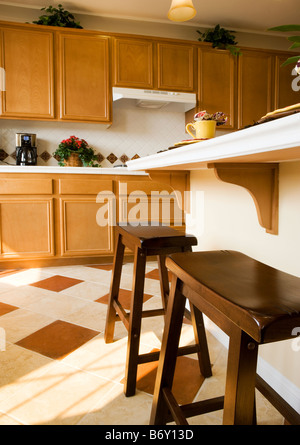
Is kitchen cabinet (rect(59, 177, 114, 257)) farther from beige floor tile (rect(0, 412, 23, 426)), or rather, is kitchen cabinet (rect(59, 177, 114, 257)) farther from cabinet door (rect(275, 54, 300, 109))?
cabinet door (rect(275, 54, 300, 109))

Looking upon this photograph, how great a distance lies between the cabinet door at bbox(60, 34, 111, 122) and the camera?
310cm

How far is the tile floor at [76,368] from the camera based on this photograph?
106 cm

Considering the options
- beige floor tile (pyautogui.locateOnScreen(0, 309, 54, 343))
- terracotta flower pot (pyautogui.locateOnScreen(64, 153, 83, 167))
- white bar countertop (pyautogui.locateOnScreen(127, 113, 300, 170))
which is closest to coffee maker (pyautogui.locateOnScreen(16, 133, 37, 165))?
terracotta flower pot (pyautogui.locateOnScreen(64, 153, 83, 167))

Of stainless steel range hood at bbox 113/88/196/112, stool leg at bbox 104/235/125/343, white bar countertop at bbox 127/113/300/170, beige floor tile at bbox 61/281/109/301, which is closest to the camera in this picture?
white bar countertop at bbox 127/113/300/170

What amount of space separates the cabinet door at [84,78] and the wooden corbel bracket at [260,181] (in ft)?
8.35

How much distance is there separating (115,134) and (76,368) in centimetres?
282

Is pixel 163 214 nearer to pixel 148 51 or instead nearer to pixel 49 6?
pixel 148 51

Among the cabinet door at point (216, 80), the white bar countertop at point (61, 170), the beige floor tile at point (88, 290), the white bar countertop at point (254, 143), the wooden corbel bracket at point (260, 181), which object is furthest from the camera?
the cabinet door at point (216, 80)

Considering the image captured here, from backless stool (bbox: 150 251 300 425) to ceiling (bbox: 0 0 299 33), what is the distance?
3354mm

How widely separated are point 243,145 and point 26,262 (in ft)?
8.91

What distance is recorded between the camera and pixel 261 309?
1.70ft

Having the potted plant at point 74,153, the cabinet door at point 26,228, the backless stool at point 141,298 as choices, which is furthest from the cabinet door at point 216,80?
the backless stool at point 141,298

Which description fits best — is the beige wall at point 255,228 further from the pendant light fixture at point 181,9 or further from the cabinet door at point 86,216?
the cabinet door at point 86,216
